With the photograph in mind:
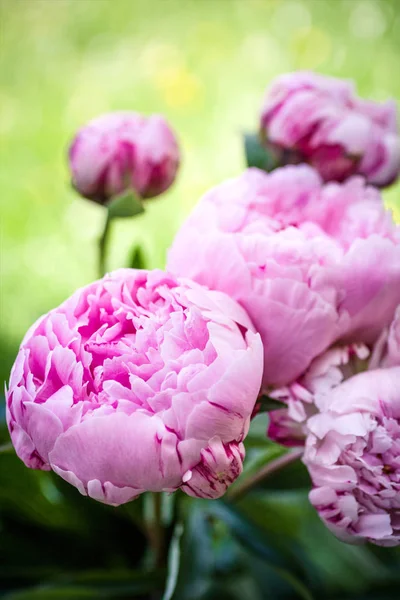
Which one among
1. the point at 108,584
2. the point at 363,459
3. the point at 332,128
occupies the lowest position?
the point at 108,584

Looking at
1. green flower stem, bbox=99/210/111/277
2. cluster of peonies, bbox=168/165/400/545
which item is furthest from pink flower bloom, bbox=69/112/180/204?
cluster of peonies, bbox=168/165/400/545

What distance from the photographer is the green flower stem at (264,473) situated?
0.42 meters

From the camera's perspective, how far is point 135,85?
61.2 inches

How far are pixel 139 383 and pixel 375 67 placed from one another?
4.64ft

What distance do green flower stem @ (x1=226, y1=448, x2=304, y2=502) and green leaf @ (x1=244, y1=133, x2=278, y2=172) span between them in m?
0.21

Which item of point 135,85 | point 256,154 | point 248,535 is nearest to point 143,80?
point 135,85

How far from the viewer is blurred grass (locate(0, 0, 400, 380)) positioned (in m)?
1.27

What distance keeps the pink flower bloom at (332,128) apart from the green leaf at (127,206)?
0.11 m

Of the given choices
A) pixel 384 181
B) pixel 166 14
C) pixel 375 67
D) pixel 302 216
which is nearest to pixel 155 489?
pixel 302 216

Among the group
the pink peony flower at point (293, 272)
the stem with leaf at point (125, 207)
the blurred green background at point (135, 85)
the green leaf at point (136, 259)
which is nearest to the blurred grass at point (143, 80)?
the blurred green background at point (135, 85)

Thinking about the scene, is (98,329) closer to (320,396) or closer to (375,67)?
(320,396)

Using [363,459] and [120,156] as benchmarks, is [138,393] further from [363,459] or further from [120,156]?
[120,156]

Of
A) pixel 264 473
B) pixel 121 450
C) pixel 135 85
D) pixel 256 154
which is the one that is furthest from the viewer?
pixel 135 85

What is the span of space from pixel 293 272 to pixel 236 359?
2.5 inches
